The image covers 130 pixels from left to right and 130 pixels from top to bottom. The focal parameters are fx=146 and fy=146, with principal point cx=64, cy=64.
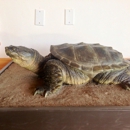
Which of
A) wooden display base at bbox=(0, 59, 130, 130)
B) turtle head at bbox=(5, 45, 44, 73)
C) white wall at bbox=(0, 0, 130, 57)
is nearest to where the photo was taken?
wooden display base at bbox=(0, 59, 130, 130)

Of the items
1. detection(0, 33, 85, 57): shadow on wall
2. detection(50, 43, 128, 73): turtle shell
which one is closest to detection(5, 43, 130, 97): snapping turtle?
detection(50, 43, 128, 73): turtle shell

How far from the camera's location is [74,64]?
60cm

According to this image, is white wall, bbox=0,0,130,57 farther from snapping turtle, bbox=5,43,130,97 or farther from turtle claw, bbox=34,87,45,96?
turtle claw, bbox=34,87,45,96

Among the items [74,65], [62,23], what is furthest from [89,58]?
[62,23]

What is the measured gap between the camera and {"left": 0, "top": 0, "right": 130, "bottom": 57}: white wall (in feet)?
2.97

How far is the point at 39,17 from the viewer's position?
3.03 feet

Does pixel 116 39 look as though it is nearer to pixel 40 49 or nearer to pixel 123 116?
pixel 40 49

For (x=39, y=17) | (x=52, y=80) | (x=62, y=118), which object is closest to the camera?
(x=62, y=118)

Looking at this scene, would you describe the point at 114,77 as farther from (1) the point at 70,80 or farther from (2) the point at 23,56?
(2) the point at 23,56

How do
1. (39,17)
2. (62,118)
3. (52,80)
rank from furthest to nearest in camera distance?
(39,17)
(52,80)
(62,118)

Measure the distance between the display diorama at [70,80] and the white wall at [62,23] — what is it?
1.04ft

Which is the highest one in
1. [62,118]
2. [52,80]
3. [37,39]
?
[37,39]

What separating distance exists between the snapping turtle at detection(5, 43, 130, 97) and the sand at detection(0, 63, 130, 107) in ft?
0.10

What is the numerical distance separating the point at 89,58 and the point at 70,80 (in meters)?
0.12
